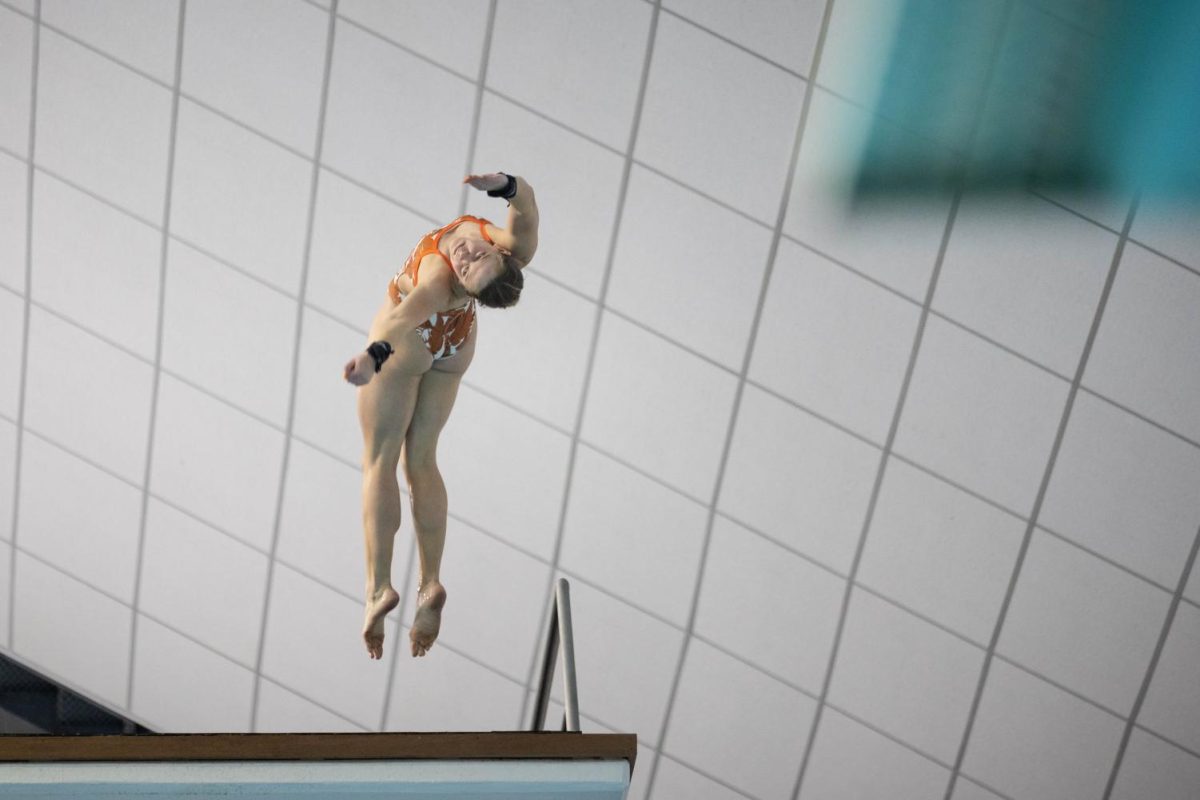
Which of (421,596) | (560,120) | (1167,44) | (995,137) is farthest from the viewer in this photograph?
(560,120)

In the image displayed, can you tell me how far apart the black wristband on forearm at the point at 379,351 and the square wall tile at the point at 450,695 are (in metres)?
3.30

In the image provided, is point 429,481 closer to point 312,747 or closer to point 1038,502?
point 312,747

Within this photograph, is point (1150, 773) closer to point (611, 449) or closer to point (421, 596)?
→ point (611, 449)

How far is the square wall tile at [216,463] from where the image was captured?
5707 mm

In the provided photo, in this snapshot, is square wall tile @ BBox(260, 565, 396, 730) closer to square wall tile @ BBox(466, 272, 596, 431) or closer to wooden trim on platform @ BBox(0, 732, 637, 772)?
square wall tile @ BBox(466, 272, 596, 431)

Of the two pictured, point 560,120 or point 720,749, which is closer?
point 560,120

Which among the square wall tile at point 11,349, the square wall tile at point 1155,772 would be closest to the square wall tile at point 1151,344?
the square wall tile at point 1155,772

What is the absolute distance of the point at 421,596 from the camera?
3.54 m

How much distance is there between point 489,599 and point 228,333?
62.4 inches

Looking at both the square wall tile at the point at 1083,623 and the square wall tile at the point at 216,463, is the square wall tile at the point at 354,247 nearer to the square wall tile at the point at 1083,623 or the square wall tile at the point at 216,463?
the square wall tile at the point at 216,463

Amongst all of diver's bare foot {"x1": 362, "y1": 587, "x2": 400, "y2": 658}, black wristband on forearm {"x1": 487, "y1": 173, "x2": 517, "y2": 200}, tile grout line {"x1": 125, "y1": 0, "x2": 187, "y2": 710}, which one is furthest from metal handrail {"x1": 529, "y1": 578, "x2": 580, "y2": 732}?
tile grout line {"x1": 125, "y1": 0, "x2": 187, "y2": 710}

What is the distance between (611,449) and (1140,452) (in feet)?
6.44

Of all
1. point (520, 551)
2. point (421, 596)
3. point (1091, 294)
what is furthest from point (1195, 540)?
point (421, 596)

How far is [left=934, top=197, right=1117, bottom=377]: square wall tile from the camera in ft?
14.8
